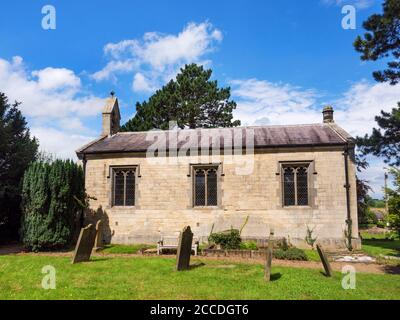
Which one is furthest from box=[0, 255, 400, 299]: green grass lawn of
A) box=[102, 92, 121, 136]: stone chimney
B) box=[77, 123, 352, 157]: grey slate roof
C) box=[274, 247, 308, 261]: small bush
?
box=[102, 92, 121, 136]: stone chimney

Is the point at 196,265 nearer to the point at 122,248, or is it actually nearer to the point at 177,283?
the point at 177,283

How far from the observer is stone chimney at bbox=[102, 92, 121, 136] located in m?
20.3

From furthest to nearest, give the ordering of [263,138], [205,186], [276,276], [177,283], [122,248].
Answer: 1. [263,138]
2. [205,186]
3. [122,248]
4. [276,276]
5. [177,283]

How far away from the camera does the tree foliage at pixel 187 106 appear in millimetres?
33250

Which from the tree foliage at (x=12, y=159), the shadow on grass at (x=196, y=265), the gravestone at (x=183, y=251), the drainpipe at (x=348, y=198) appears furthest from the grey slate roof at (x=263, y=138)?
the gravestone at (x=183, y=251)

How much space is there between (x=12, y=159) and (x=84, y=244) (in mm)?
10327

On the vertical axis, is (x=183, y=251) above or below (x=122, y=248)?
above

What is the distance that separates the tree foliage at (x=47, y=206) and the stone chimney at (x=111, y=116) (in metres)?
5.60

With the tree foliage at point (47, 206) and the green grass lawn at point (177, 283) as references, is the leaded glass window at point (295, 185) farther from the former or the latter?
the tree foliage at point (47, 206)

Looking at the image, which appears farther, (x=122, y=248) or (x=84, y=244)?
(x=122, y=248)

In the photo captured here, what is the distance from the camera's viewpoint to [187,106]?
109 feet

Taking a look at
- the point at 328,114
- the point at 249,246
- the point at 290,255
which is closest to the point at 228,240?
the point at 249,246

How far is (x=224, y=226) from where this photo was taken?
52.0 feet
